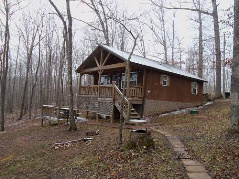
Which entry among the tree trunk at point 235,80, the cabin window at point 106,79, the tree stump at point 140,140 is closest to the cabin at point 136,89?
the cabin window at point 106,79

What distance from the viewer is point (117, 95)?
13.6 meters

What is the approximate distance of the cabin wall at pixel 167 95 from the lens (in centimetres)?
1548

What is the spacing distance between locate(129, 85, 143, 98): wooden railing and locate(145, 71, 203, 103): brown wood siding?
534mm

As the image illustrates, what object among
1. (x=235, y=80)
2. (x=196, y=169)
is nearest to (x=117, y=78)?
(x=235, y=80)

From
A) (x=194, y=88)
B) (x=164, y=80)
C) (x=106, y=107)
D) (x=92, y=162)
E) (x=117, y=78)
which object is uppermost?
(x=117, y=78)

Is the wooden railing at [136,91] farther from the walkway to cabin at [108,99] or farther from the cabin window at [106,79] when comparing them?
the cabin window at [106,79]

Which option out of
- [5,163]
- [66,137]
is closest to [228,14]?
[66,137]

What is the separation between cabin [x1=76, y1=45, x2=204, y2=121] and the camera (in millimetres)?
13930

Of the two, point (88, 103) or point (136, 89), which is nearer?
point (136, 89)

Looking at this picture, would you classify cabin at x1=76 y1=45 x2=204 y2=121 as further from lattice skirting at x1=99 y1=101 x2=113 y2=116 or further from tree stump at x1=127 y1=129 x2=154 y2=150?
tree stump at x1=127 y1=129 x2=154 y2=150

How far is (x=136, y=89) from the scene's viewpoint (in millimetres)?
14828

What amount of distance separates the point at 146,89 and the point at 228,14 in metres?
8.34

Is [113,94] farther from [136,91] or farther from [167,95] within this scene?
[167,95]

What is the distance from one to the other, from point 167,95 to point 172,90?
Result: 29.9 inches
